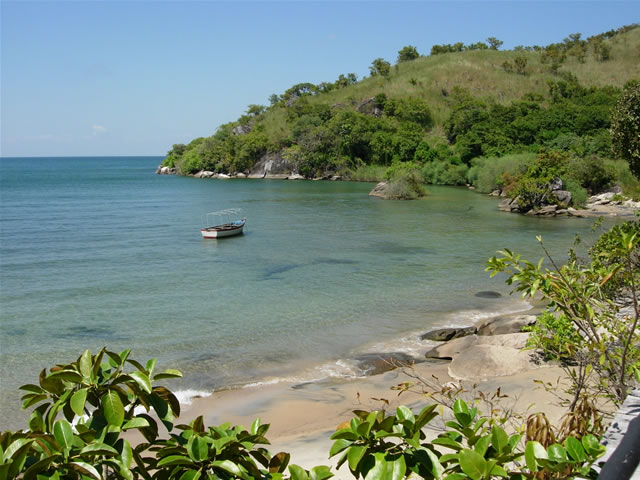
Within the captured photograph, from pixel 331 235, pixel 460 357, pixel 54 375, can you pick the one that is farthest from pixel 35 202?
pixel 54 375

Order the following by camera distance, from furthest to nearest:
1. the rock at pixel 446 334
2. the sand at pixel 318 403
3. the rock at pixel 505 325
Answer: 1. the rock at pixel 446 334
2. the rock at pixel 505 325
3. the sand at pixel 318 403

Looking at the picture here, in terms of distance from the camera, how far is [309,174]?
77.7m

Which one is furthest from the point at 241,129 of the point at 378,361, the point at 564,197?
the point at 378,361

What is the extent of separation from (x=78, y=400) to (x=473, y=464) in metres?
1.84

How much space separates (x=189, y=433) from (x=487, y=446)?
1524 mm

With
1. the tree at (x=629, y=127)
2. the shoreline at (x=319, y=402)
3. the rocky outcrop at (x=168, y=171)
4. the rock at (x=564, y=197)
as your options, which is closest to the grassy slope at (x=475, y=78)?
the rocky outcrop at (x=168, y=171)

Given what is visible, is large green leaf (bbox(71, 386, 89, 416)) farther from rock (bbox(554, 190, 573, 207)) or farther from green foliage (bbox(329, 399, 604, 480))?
rock (bbox(554, 190, 573, 207))

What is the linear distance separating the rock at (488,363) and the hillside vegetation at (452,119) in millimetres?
36747

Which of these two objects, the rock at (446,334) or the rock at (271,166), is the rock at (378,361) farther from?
the rock at (271,166)

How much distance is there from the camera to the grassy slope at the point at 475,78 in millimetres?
86688

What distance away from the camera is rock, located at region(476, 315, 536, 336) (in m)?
13.7

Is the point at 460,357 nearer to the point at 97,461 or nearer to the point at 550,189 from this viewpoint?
the point at 97,461

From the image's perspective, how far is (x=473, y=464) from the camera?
2328mm

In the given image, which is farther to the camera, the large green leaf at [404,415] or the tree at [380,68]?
the tree at [380,68]
